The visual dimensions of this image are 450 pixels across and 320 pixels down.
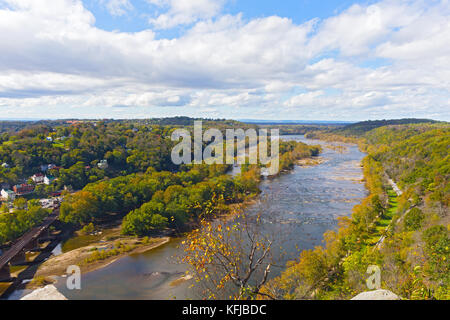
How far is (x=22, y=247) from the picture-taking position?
875 inches

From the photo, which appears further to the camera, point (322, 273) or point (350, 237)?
point (350, 237)

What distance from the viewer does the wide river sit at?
17.5 meters

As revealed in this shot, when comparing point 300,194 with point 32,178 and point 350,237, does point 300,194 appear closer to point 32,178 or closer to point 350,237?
point 350,237

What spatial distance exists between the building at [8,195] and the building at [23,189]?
0.73 m

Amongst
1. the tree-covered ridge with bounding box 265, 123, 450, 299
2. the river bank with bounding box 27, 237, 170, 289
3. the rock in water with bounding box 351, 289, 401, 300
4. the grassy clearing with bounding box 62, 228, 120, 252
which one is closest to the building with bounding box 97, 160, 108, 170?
the grassy clearing with bounding box 62, 228, 120, 252

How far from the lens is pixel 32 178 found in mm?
41375

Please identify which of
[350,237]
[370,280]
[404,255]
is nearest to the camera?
[370,280]

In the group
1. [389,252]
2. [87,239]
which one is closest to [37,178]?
[87,239]

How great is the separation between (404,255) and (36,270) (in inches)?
950

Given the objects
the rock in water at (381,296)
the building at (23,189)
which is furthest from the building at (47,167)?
the rock in water at (381,296)

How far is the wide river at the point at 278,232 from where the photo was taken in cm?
1748

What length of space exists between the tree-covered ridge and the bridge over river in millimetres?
18357
